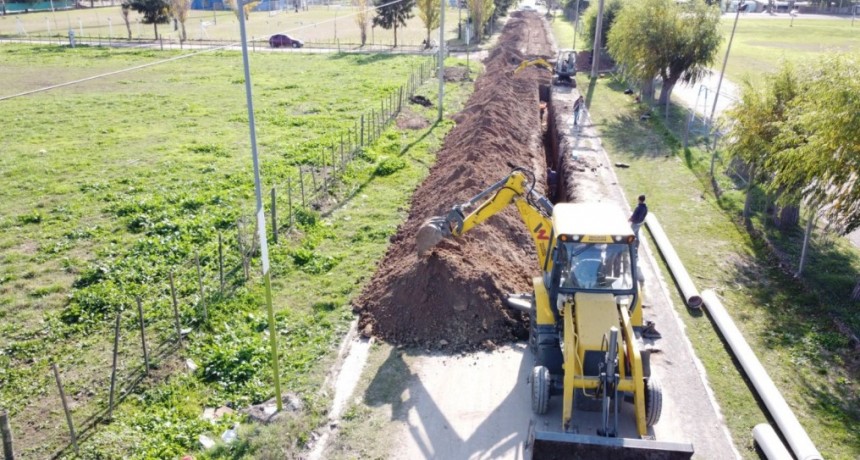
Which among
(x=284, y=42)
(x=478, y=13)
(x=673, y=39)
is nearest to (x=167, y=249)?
(x=673, y=39)

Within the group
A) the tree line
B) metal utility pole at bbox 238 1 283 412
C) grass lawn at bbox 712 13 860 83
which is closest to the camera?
metal utility pole at bbox 238 1 283 412

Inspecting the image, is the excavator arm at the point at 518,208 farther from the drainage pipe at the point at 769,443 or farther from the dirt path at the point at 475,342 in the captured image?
the drainage pipe at the point at 769,443

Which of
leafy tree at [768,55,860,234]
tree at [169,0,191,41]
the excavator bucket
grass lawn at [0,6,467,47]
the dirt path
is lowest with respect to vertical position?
the dirt path

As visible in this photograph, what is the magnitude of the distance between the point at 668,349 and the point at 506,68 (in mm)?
28380

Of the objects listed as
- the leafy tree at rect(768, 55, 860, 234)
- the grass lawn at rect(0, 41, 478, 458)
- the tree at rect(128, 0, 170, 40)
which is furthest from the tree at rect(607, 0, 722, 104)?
the tree at rect(128, 0, 170, 40)

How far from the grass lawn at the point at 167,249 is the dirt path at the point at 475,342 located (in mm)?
1250

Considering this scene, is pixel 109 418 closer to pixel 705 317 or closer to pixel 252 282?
pixel 252 282

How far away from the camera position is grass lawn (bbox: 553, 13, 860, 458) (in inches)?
395

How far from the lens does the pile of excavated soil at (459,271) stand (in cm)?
1197

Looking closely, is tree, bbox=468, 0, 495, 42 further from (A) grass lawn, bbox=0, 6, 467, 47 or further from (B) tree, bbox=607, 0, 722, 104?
(B) tree, bbox=607, 0, 722, 104

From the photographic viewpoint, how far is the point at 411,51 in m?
50.6

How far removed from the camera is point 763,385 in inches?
403

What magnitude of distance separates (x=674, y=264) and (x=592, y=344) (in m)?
6.70

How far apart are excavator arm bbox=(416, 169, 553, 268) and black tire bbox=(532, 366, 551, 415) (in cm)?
238
